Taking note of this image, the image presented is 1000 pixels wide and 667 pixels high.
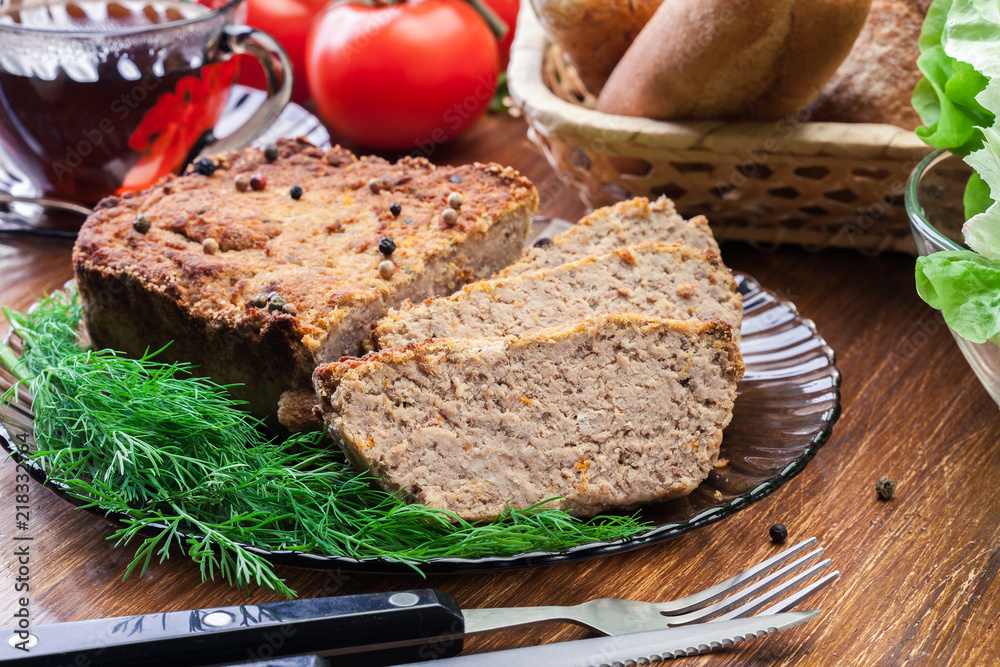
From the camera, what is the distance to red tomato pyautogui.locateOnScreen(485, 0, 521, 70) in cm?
582

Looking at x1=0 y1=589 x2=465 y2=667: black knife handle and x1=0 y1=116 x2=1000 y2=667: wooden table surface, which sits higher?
x1=0 y1=589 x2=465 y2=667: black knife handle

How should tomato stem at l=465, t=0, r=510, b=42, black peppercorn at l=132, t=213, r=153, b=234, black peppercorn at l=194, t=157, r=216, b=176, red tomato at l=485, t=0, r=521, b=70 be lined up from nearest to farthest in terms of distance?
black peppercorn at l=132, t=213, r=153, b=234
black peppercorn at l=194, t=157, r=216, b=176
tomato stem at l=465, t=0, r=510, b=42
red tomato at l=485, t=0, r=521, b=70

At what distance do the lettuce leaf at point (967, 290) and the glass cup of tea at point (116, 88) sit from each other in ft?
10.1

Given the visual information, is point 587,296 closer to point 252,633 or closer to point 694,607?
point 694,607

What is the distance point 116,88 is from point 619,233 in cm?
225

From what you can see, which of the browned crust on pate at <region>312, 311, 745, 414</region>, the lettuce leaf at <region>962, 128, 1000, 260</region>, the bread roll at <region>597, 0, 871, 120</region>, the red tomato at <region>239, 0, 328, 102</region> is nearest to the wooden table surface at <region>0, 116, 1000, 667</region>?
the browned crust on pate at <region>312, 311, 745, 414</region>

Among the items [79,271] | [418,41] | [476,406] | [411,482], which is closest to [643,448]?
[476,406]

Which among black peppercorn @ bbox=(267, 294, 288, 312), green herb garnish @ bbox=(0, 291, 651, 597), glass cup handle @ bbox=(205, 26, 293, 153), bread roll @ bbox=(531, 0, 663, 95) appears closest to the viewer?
green herb garnish @ bbox=(0, 291, 651, 597)

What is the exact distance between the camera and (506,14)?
5895mm

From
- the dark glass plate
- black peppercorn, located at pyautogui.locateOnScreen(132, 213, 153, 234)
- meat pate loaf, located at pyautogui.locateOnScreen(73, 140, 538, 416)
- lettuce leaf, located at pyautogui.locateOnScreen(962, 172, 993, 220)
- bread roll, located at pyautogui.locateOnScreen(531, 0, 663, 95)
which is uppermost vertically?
bread roll, located at pyautogui.locateOnScreen(531, 0, 663, 95)

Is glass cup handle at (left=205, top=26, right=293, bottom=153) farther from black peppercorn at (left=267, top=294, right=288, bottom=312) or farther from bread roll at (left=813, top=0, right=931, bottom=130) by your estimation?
bread roll at (left=813, top=0, right=931, bottom=130)

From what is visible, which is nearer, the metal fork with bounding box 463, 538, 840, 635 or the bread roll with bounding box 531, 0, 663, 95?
the metal fork with bounding box 463, 538, 840, 635

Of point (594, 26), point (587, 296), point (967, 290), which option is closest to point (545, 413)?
point (587, 296)

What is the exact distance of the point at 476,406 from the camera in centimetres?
267
